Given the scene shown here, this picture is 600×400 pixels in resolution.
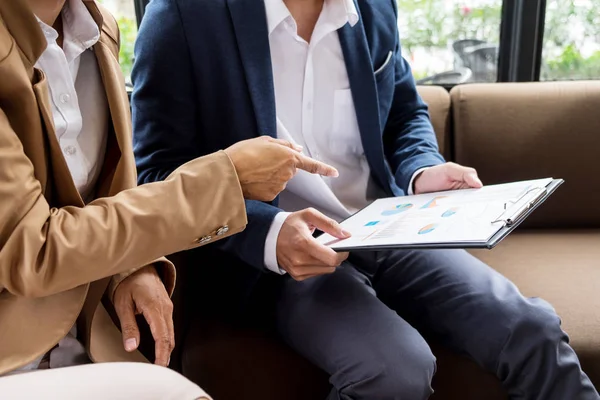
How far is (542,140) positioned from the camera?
1829mm

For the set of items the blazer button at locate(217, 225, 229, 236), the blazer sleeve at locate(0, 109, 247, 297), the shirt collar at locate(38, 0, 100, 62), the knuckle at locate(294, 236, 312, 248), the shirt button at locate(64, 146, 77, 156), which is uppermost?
the shirt collar at locate(38, 0, 100, 62)

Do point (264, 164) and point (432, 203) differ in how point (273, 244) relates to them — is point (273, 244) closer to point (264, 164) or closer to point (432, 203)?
point (264, 164)

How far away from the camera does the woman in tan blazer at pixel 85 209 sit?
855 mm

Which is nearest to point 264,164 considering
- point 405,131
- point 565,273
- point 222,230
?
point 222,230

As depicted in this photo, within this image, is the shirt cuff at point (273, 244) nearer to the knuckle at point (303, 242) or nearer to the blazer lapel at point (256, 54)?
the knuckle at point (303, 242)

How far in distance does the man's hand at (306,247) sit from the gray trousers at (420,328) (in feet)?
0.36

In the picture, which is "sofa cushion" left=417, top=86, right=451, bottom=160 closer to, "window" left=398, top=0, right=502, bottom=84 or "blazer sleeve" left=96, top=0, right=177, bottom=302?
"window" left=398, top=0, right=502, bottom=84

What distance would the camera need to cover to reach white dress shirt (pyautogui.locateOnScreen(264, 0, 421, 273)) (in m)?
1.38

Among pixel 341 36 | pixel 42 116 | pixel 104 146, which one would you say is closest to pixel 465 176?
pixel 341 36

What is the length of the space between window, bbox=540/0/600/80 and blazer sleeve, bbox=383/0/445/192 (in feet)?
2.67

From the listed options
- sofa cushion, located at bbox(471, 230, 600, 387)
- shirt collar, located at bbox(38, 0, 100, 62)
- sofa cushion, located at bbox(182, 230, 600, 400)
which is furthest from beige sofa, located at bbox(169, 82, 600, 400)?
shirt collar, located at bbox(38, 0, 100, 62)

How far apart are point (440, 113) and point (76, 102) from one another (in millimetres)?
1136

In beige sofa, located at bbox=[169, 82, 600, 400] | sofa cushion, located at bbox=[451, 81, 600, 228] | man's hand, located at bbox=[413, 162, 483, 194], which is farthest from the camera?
sofa cushion, located at bbox=[451, 81, 600, 228]

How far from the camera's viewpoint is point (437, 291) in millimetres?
1307
